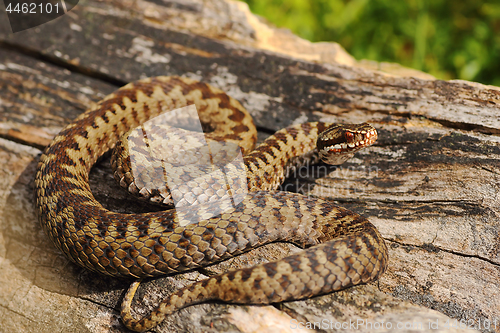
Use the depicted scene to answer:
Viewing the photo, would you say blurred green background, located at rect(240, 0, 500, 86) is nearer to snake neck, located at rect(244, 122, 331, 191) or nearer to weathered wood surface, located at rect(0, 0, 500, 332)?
weathered wood surface, located at rect(0, 0, 500, 332)

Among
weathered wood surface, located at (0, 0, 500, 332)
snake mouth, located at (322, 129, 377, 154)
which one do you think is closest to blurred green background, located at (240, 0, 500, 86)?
weathered wood surface, located at (0, 0, 500, 332)

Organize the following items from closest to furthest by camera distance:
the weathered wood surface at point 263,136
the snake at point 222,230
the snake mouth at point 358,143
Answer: the snake at point 222,230, the weathered wood surface at point 263,136, the snake mouth at point 358,143

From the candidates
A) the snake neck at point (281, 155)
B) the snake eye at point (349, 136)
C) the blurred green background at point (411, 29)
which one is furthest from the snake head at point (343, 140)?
the blurred green background at point (411, 29)

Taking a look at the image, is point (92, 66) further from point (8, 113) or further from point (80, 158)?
point (80, 158)

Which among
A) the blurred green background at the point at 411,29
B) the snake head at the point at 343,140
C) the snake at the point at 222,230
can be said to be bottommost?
the snake at the point at 222,230

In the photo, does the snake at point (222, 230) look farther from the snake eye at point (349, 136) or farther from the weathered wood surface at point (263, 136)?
the weathered wood surface at point (263, 136)

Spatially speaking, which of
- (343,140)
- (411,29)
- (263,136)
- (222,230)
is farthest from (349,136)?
(411,29)
